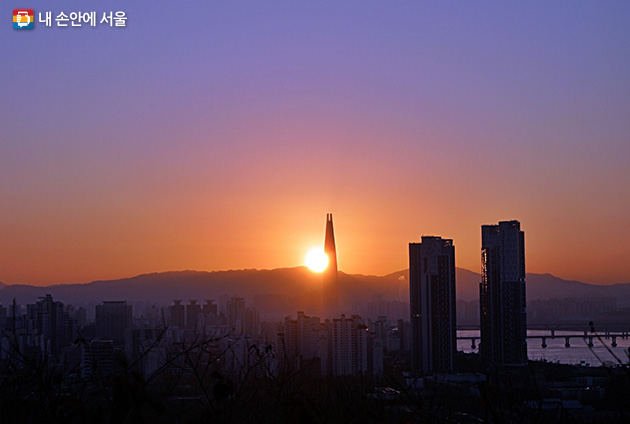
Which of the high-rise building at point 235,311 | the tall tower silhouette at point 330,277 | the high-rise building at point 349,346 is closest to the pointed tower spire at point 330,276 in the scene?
the tall tower silhouette at point 330,277

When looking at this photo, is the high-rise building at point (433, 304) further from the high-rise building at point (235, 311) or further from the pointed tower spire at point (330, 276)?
the pointed tower spire at point (330, 276)

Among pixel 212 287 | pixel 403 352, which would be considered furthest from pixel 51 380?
pixel 212 287

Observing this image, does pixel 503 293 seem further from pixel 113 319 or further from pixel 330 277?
pixel 330 277

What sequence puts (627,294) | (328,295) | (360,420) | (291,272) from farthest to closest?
1. (627,294)
2. (291,272)
3. (328,295)
4. (360,420)

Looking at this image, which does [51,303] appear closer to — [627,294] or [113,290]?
[113,290]

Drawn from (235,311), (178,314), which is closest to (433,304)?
(235,311)

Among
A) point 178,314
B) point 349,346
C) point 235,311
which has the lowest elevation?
point 349,346

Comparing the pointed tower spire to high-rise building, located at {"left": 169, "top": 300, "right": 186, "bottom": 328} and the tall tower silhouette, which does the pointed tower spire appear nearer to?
the tall tower silhouette
